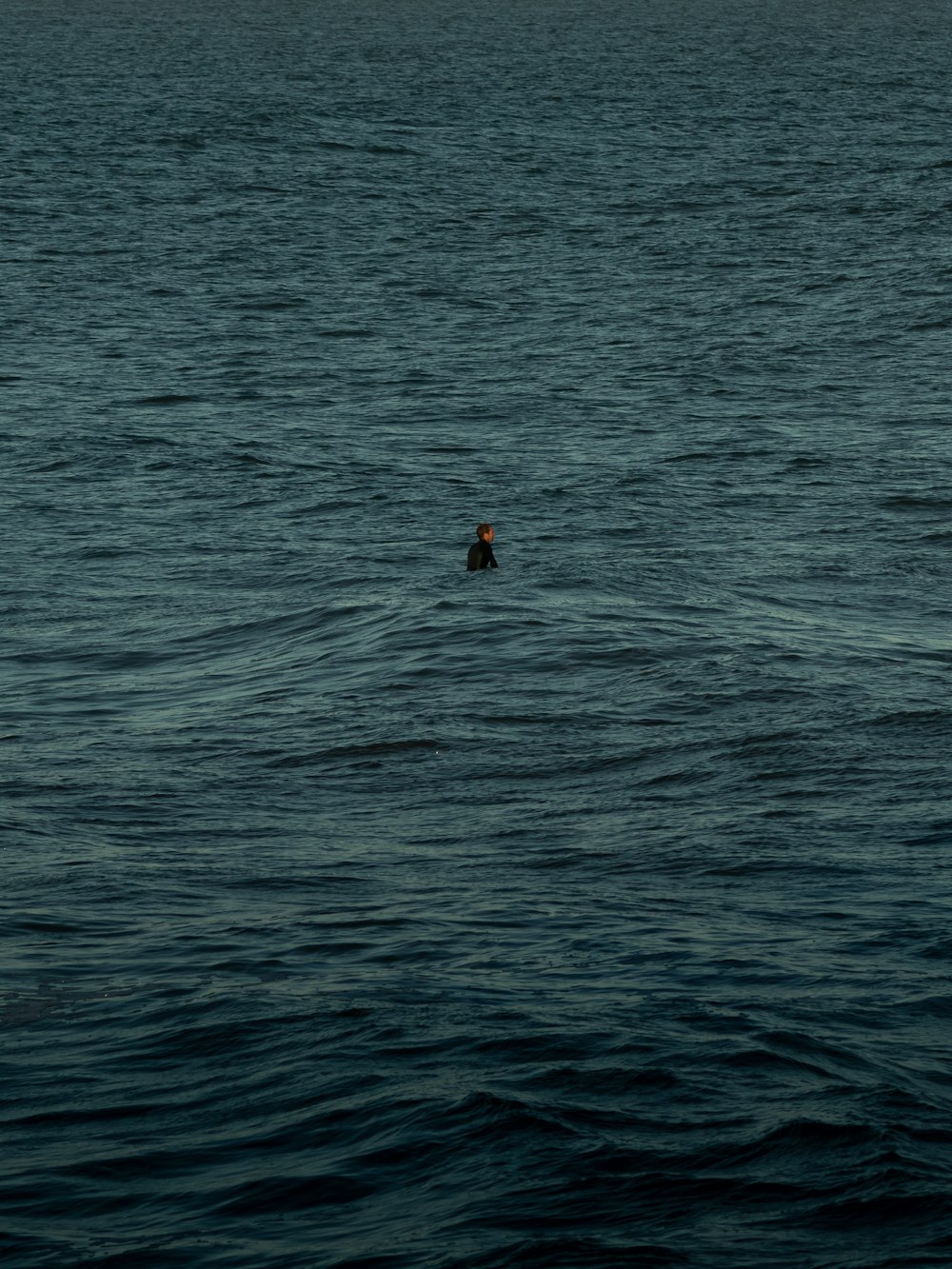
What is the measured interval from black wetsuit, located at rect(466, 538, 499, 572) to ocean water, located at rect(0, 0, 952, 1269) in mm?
203

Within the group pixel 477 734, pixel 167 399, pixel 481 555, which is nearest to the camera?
pixel 477 734

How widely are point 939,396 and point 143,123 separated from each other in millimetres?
50696

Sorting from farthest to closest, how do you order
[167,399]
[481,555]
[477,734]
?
[167,399], [481,555], [477,734]

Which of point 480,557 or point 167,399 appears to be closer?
point 480,557

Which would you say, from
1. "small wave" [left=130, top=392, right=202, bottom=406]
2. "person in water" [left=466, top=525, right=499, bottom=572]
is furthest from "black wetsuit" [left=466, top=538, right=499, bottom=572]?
"small wave" [left=130, top=392, right=202, bottom=406]

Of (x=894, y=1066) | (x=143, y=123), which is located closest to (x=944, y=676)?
(x=894, y=1066)

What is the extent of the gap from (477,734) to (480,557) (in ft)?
25.1

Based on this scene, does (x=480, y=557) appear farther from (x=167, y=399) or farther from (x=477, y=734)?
(x=167, y=399)

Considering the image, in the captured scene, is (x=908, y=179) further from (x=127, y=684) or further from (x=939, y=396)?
(x=127, y=684)

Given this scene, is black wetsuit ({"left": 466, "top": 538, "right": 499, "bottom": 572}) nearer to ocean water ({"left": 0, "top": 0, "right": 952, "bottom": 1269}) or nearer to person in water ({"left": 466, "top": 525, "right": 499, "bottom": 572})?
person in water ({"left": 466, "top": 525, "right": 499, "bottom": 572})

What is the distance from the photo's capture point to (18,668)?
2558cm

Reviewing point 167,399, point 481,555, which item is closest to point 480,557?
point 481,555

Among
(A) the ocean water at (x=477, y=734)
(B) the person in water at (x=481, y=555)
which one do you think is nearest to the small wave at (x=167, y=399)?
(A) the ocean water at (x=477, y=734)

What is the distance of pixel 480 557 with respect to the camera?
2938 centimetres
